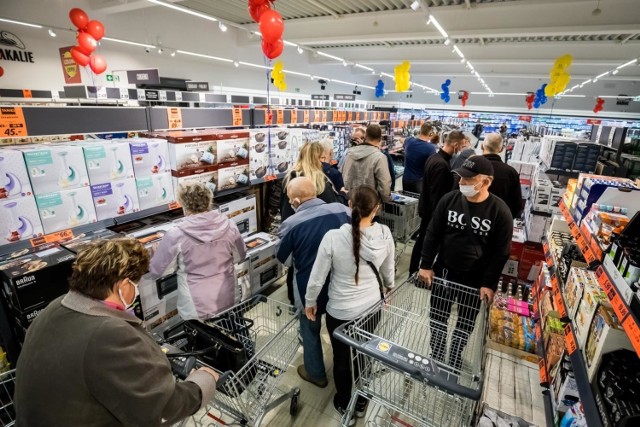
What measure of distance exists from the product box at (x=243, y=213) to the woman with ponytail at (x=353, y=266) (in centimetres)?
176

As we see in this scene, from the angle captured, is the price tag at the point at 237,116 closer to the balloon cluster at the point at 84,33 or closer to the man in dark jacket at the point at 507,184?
the man in dark jacket at the point at 507,184

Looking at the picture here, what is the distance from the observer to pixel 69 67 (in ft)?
32.2

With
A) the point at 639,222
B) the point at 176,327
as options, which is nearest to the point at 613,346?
the point at 639,222

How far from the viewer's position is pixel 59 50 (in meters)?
10.2

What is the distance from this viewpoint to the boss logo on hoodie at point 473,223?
243 centimetres

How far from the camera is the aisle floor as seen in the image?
238 cm

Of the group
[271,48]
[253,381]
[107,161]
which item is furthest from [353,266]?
[271,48]

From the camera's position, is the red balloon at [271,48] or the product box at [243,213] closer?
the product box at [243,213]

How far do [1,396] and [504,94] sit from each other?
33.5 meters

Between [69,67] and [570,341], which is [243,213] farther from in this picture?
[69,67]

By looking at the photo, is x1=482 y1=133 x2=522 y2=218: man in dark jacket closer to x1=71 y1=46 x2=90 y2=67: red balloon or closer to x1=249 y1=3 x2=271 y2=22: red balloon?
x1=249 y1=3 x2=271 y2=22: red balloon

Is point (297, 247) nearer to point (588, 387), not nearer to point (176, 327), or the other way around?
point (176, 327)

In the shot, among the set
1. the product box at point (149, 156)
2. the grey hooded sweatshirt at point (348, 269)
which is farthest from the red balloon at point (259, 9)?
the grey hooded sweatshirt at point (348, 269)

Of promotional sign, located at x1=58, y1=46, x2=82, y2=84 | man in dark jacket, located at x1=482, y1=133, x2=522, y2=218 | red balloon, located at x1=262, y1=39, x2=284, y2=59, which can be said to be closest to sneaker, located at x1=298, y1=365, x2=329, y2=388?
man in dark jacket, located at x1=482, y1=133, x2=522, y2=218
